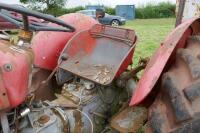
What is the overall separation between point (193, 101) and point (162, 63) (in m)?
0.30

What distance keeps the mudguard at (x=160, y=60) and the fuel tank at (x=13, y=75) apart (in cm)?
56

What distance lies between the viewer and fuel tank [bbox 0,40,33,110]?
1737 millimetres

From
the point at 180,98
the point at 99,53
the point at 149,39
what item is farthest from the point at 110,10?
the point at 180,98

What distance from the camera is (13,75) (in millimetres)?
1774

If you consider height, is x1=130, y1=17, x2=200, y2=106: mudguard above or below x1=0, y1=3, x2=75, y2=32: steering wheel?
below

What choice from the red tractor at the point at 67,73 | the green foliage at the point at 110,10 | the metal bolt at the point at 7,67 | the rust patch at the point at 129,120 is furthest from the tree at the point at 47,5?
the metal bolt at the point at 7,67

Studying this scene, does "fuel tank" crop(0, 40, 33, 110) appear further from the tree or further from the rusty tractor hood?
the tree

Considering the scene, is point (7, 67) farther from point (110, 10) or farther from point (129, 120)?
point (110, 10)

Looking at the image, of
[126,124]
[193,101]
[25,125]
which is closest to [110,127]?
[126,124]

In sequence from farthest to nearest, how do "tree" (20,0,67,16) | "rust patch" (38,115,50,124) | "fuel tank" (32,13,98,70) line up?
"tree" (20,0,67,16) < "fuel tank" (32,13,98,70) < "rust patch" (38,115,50,124)

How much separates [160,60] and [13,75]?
75 cm

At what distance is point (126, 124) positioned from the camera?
7.94ft

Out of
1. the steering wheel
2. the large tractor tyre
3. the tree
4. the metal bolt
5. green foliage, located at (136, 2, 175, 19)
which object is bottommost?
green foliage, located at (136, 2, 175, 19)

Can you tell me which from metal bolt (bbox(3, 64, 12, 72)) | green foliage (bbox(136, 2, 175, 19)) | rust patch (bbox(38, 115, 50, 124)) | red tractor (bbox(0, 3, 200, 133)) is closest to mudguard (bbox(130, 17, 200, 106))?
red tractor (bbox(0, 3, 200, 133))
